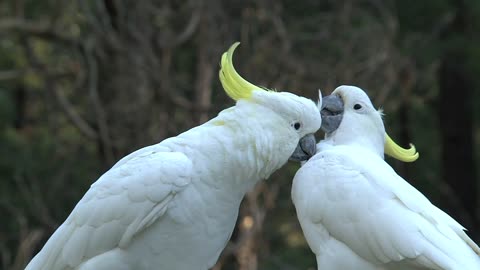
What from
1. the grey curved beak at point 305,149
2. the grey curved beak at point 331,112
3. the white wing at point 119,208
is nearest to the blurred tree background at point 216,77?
the grey curved beak at point 331,112

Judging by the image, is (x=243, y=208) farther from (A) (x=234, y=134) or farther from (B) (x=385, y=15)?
(A) (x=234, y=134)

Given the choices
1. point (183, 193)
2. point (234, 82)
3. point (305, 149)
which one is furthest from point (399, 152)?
point (183, 193)

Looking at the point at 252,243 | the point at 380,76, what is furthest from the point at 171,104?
the point at 380,76

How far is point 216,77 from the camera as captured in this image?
8203mm

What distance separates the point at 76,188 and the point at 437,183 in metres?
4.42

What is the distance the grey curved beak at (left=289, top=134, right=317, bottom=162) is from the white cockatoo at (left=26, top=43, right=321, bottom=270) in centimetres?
8

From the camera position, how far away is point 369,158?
423cm

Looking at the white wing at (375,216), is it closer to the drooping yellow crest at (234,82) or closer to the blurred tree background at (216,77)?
the drooping yellow crest at (234,82)

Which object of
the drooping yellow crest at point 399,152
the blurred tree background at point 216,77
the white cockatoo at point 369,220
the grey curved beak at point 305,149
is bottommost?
the blurred tree background at point 216,77

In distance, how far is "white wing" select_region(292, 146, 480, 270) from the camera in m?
3.71

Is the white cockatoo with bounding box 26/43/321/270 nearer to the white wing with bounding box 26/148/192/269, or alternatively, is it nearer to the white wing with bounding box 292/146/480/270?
the white wing with bounding box 26/148/192/269

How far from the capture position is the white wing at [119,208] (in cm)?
371

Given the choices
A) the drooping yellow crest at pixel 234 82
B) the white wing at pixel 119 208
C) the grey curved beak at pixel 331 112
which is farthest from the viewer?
the grey curved beak at pixel 331 112

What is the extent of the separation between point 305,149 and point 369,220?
0.50m
